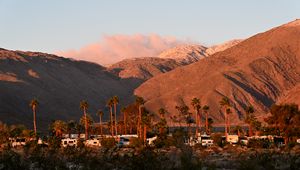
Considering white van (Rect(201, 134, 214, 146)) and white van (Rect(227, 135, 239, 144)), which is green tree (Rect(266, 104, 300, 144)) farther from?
white van (Rect(201, 134, 214, 146))

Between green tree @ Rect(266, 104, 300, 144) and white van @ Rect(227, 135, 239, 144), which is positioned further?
white van @ Rect(227, 135, 239, 144)

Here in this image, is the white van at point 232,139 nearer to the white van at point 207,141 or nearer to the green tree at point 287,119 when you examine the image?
the white van at point 207,141

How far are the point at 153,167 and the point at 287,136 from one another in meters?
80.2

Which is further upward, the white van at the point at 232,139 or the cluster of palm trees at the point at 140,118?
the cluster of palm trees at the point at 140,118

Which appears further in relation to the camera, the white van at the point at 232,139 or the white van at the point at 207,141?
the white van at the point at 232,139

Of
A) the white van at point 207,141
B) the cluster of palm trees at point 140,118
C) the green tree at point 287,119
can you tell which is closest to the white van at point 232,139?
the white van at point 207,141

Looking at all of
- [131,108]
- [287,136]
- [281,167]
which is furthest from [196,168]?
[131,108]

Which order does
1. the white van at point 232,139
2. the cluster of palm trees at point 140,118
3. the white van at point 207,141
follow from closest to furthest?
the white van at point 207,141 → the white van at point 232,139 → the cluster of palm trees at point 140,118

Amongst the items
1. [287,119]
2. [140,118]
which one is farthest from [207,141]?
[140,118]

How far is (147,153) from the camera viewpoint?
21312 mm

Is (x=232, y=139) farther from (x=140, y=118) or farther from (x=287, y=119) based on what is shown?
(x=140, y=118)

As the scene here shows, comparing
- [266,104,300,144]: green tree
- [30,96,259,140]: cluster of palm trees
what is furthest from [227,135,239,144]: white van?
[266,104,300,144]: green tree

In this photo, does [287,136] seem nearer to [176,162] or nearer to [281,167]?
[281,167]

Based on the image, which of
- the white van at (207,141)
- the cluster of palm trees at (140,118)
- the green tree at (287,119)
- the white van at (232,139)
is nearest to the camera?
the green tree at (287,119)
